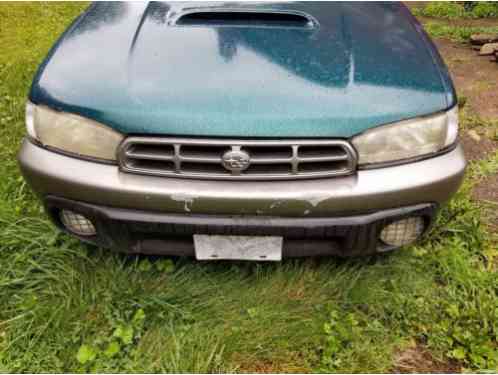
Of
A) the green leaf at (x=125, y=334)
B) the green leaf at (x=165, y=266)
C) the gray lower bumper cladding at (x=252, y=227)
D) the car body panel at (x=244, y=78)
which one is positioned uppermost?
the car body panel at (x=244, y=78)

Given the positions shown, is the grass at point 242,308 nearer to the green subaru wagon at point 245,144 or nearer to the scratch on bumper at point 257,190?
the green subaru wagon at point 245,144

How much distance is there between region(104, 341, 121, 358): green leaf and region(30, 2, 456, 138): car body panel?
88cm

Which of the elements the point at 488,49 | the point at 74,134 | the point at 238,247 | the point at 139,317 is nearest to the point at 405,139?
the point at 238,247

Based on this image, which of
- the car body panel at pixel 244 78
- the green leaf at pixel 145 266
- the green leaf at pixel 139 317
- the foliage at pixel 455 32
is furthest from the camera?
the foliage at pixel 455 32

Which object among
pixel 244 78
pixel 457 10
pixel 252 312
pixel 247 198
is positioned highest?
pixel 244 78

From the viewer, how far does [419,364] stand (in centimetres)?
188

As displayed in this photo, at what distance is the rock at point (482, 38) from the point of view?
4773 mm

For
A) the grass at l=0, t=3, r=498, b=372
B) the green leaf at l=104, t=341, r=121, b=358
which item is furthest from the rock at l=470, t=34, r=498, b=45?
the green leaf at l=104, t=341, r=121, b=358

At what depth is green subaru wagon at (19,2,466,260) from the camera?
5.16 ft

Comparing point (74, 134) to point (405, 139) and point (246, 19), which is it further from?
point (405, 139)

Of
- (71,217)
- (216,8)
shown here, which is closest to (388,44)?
(216,8)

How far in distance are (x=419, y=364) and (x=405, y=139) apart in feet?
2.98

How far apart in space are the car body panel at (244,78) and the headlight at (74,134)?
0.12ft

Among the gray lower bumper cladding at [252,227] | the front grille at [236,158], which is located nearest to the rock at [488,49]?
the gray lower bumper cladding at [252,227]
